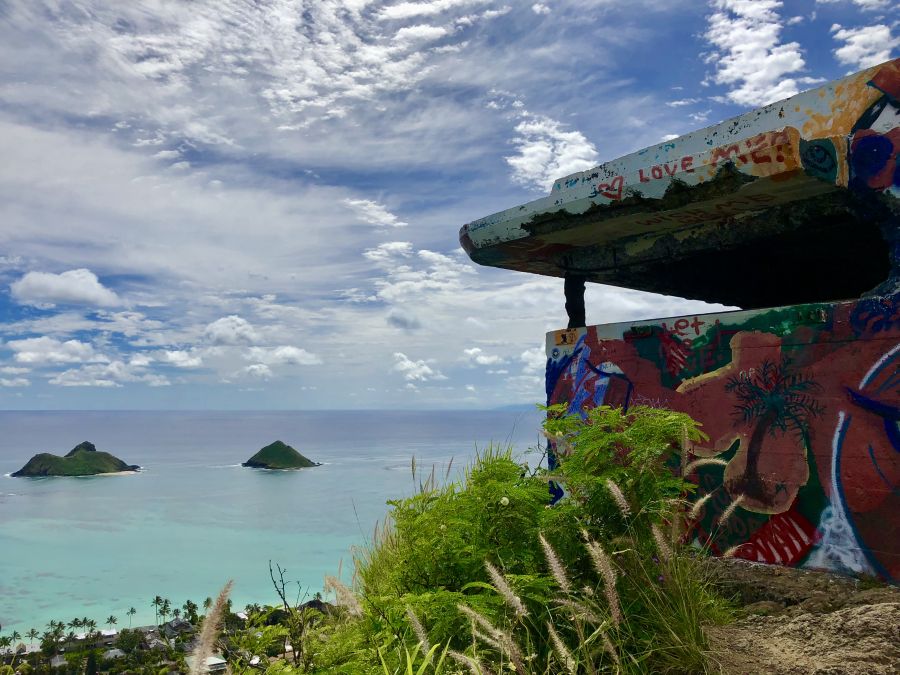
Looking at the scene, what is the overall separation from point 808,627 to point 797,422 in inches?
72.4

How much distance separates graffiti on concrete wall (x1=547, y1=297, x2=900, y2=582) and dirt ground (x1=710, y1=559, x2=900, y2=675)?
0.31 meters

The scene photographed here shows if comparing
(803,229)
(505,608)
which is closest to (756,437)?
(803,229)

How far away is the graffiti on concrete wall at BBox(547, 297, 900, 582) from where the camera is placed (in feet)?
14.0

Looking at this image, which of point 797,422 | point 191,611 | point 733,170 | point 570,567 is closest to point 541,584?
point 570,567

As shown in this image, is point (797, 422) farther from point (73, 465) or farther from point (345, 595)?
point (73, 465)

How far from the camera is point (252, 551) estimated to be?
6338 centimetres

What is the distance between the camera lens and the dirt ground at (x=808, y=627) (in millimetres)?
2738

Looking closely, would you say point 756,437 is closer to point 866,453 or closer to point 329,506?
point 866,453

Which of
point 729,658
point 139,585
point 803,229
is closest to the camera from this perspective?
point 729,658

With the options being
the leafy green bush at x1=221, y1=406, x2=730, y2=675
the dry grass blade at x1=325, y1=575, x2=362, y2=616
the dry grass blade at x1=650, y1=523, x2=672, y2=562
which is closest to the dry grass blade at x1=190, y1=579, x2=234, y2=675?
the dry grass blade at x1=325, y1=575, x2=362, y2=616

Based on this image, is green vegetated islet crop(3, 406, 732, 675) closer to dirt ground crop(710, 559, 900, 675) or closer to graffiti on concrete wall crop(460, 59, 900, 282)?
dirt ground crop(710, 559, 900, 675)

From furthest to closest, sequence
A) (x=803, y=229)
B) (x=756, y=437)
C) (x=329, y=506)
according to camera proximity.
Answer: (x=329, y=506), (x=803, y=229), (x=756, y=437)

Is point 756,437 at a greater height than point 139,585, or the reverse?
point 756,437

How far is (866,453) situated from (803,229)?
227 cm
